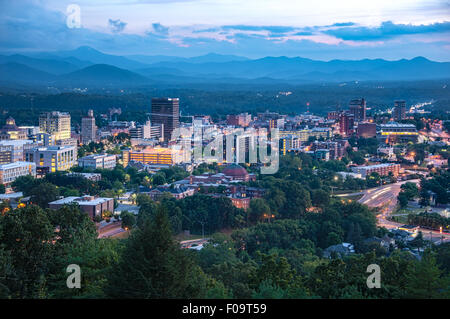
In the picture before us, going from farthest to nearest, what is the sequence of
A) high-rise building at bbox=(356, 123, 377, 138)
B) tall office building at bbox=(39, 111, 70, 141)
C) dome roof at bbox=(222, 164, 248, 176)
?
high-rise building at bbox=(356, 123, 377, 138), tall office building at bbox=(39, 111, 70, 141), dome roof at bbox=(222, 164, 248, 176)

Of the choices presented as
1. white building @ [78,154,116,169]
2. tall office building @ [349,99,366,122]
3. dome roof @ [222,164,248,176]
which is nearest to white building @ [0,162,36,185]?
white building @ [78,154,116,169]

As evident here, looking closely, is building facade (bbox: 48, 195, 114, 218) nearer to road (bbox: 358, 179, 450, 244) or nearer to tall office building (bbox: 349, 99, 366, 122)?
road (bbox: 358, 179, 450, 244)

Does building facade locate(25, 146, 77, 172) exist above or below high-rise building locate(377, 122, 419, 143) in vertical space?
below

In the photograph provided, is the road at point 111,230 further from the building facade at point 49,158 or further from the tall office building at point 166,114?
the tall office building at point 166,114

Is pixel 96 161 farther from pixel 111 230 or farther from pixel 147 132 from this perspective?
pixel 111 230

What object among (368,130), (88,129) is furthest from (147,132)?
(368,130)

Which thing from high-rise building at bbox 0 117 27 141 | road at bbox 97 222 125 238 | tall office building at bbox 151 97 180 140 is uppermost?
tall office building at bbox 151 97 180 140

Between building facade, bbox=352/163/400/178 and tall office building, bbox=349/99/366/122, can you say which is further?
tall office building, bbox=349/99/366/122
